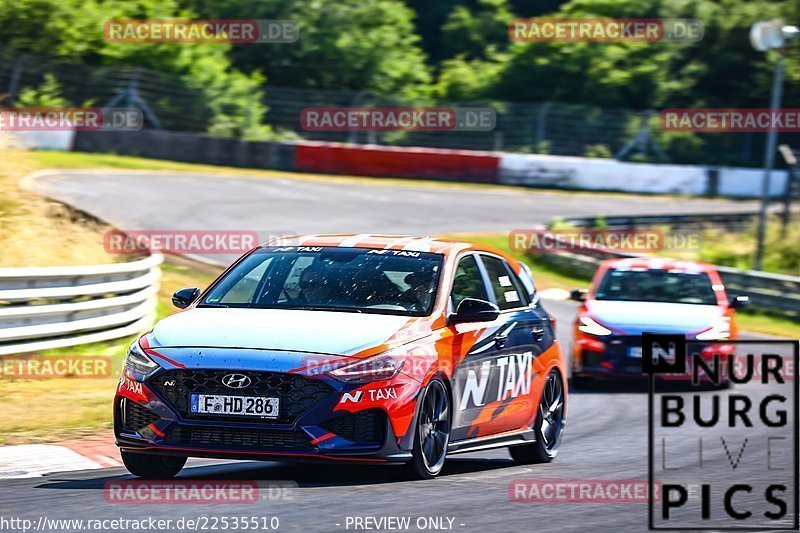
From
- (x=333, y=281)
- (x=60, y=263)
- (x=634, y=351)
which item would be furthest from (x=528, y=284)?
(x=60, y=263)

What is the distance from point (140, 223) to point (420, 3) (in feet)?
117

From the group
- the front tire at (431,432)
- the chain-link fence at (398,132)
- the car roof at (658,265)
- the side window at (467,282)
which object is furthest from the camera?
the chain-link fence at (398,132)

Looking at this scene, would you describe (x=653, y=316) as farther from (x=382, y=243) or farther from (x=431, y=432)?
(x=431, y=432)

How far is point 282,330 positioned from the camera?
316 inches

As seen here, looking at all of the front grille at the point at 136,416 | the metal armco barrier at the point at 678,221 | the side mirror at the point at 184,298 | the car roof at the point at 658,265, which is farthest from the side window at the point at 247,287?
the metal armco barrier at the point at 678,221

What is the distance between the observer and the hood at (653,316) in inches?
625

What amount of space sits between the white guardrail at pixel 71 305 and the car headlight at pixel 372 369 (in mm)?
6615

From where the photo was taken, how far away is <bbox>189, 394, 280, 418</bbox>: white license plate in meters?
7.70

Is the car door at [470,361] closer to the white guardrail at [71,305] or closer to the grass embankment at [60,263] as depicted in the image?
the grass embankment at [60,263]

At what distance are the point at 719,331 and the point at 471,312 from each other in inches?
310

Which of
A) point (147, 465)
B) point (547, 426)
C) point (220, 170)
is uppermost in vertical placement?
point (147, 465)

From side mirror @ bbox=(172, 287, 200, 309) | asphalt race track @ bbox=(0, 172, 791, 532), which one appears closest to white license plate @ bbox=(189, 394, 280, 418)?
asphalt race track @ bbox=(0, 172, 791, 532)

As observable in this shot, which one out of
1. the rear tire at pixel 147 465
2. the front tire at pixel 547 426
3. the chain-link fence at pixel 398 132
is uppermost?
the rear tire at pixel 147 465

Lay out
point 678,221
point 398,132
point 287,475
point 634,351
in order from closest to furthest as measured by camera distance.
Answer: point 287,475, point 634,351, point 678,221, point 398,132
